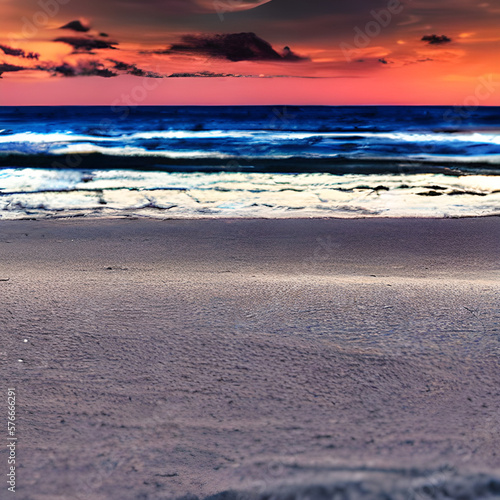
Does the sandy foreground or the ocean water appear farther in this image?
the ocean water

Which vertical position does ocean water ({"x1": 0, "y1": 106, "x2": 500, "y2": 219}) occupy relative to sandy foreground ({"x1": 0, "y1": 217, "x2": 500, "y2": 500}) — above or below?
below

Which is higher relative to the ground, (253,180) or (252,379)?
(252,379)

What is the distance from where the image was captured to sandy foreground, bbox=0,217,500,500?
4.44ft

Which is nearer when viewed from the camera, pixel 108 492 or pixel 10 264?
pixel 108 492

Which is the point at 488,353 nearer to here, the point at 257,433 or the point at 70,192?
the point at 257,433

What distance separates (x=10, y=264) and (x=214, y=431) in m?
2.48

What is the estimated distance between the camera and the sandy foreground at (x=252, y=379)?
1.35m

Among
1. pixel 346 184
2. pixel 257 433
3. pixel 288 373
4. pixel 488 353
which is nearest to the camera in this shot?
pixel 257 433

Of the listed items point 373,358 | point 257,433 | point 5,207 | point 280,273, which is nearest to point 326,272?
point 280,273

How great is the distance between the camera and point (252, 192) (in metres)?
8.95

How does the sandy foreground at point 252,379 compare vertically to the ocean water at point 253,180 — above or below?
above

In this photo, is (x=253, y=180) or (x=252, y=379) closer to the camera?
(x=252, y=379)

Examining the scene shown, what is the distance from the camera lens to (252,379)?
179 centimetres

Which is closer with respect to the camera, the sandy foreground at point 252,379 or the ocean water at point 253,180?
the sandy foreground at point 252,379
